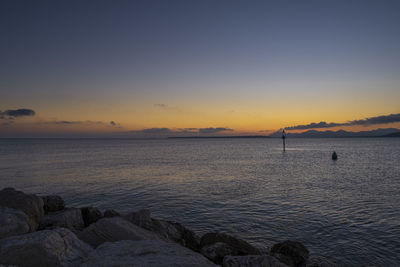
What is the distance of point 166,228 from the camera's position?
32.1 ft

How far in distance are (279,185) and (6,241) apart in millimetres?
22506

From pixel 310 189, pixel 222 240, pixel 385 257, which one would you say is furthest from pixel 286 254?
pixel 310 189

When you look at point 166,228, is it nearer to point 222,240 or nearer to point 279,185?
point 222,240

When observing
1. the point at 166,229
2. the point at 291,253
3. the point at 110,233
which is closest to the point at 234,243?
the point at 291,253

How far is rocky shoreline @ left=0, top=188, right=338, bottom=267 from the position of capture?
4.68 meters

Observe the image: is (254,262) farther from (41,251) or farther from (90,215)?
(90,215)

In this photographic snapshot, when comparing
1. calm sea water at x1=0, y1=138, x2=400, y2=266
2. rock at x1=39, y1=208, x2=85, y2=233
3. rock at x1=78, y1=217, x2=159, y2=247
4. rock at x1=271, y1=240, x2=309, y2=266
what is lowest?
calm sea water at x1=0, y1=138, x2=400, y2=266

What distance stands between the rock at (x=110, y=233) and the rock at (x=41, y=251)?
56.4 inches

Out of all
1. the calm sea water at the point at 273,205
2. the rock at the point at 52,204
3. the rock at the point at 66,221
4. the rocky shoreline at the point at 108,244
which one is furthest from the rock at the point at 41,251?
the rock at the point at 52,204

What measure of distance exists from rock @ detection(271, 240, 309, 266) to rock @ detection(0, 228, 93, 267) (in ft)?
20.7

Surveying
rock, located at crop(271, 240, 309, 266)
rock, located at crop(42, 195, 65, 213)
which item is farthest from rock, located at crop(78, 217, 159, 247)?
rock, located at crop(42, 195, 65, 213)

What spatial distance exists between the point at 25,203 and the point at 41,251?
5.49 meters

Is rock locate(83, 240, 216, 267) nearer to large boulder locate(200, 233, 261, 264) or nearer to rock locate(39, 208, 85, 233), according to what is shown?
large boulder locate(200, 233, 261, 264)

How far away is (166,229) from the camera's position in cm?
976
